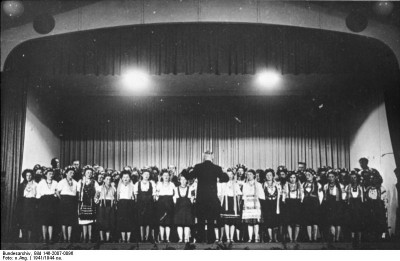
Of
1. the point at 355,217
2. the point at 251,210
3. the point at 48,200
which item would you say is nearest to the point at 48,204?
the point at 48,200

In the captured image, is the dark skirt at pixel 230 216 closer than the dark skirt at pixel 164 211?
No

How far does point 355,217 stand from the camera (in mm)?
7211

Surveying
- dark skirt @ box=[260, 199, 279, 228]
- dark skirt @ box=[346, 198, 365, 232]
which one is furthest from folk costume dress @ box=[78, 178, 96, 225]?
dark skirt @ box=[346, 198, 365, 232]

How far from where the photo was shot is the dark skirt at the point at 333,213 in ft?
23.8

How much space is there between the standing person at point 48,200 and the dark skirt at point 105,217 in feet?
2.37

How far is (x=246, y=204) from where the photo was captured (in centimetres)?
732

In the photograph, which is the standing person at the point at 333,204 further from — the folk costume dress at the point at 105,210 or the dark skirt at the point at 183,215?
the folk costume dress at the point at 105,210

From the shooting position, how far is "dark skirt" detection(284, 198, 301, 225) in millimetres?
7203

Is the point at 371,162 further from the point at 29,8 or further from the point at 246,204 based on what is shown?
the point at 29,8

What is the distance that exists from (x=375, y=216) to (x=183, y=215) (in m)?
3.17

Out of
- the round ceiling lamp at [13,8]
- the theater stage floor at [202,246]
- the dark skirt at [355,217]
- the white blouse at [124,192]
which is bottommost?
the theater stage floor at [202,246]

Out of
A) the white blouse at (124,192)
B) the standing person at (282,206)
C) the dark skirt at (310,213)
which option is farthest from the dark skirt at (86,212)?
the dark skirt at (310,213)

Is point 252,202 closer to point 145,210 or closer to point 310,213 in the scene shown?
point 310,213

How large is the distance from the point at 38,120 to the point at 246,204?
6044 mm
